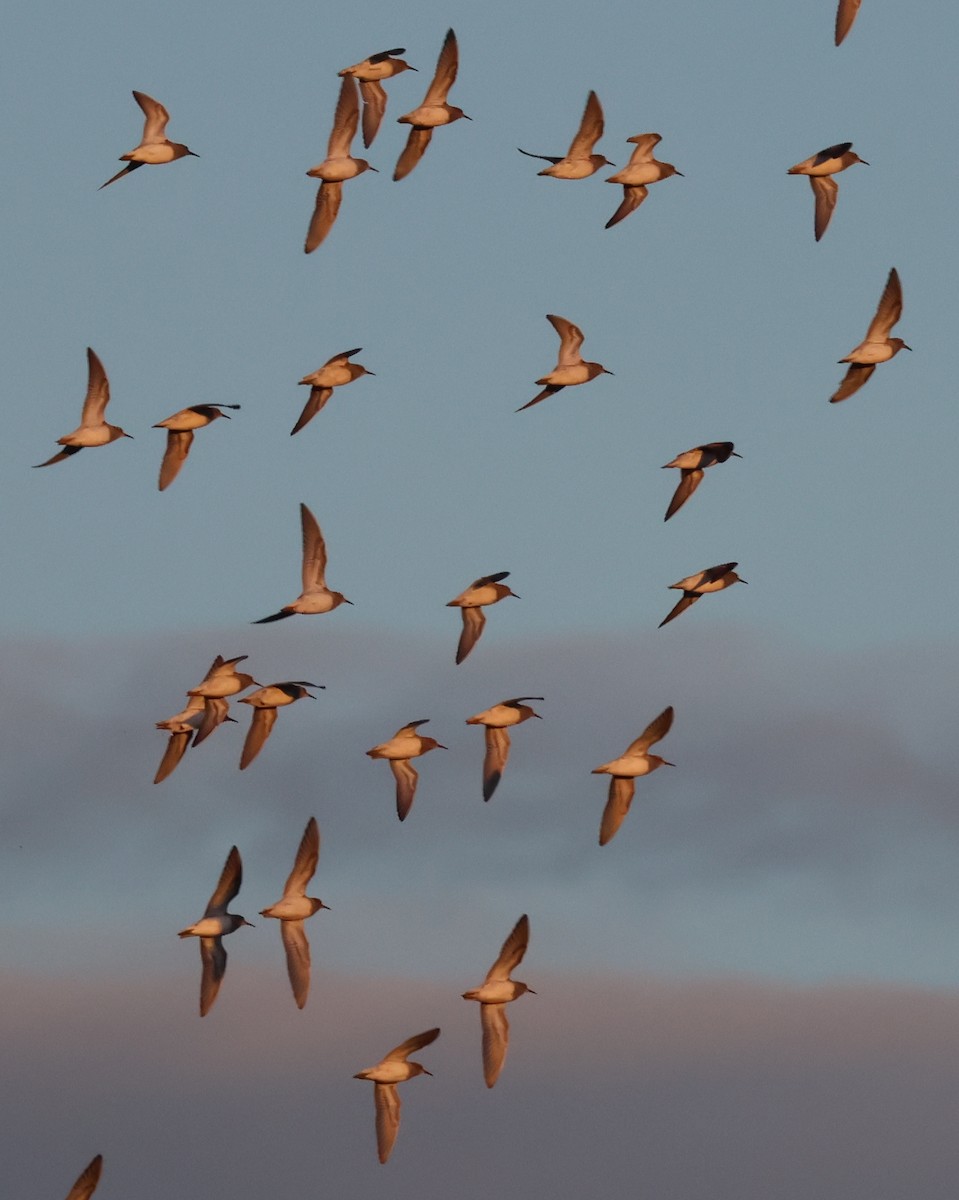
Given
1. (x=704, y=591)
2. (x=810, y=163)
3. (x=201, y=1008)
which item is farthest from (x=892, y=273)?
(x=201, y=1008)

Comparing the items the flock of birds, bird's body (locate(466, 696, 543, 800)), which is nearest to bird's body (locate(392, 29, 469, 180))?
the flock of birds

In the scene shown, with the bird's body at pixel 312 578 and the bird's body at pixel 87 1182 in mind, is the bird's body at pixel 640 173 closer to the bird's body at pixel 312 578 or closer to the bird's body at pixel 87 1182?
the bird's body at pixel 312 578

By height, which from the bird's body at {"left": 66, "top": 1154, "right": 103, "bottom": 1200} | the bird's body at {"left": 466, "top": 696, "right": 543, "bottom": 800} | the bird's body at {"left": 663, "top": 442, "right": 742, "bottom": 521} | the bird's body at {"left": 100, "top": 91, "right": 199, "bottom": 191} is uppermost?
the bird's body at {"left": 100, "top": 91, "right": 199, "bottom": 191}

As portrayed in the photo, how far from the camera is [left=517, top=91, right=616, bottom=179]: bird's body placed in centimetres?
6881

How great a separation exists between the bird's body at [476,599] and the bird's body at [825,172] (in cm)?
905

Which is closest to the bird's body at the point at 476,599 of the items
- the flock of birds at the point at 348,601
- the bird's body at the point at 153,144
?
the flock of birds at the point at 348,601

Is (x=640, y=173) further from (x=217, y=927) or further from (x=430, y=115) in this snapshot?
(x=217, y=927)

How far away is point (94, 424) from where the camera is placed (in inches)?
2709

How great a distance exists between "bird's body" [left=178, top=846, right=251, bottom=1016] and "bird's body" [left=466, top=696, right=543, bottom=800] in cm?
596

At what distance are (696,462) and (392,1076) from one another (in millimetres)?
12955

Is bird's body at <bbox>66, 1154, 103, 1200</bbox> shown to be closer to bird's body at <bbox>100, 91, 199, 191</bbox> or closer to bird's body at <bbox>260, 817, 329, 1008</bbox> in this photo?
bird's body at <bbox>260, 817, 329, 1008</bbox>

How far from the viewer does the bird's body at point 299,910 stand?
66438 mm

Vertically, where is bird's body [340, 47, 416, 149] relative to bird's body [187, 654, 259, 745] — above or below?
above

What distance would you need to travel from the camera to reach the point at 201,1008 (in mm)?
63812
